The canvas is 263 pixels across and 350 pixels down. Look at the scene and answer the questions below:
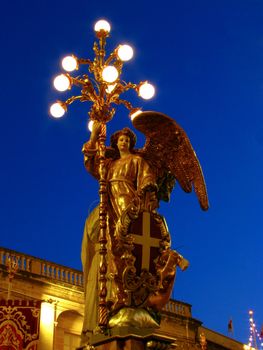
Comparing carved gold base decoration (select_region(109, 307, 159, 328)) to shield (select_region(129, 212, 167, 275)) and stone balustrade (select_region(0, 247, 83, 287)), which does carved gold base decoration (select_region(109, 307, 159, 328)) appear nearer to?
shield (select_region(129, 212, 167, 275))

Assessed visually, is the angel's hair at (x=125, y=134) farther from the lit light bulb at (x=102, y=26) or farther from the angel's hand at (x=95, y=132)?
the lit light bulb at (x=102, y=26)

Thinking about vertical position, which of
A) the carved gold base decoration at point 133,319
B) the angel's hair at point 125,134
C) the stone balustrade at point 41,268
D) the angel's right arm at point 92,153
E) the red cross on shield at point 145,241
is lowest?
the carved gold base decoration at point 133,319

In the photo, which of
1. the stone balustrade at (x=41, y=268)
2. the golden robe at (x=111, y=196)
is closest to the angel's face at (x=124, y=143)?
the golden robe at (x=111, y=196)

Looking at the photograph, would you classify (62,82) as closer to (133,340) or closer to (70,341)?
(133,340)

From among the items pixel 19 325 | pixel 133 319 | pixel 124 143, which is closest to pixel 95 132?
pixel 124 143

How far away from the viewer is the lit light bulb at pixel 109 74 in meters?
9.62

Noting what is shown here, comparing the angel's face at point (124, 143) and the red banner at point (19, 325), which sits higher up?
the angel's face at point (124, 143)

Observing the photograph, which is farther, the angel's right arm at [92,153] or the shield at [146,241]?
the angel's right arm at [92,153]

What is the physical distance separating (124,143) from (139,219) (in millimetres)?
1501

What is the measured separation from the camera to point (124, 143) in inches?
356

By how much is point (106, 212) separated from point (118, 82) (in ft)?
7.52

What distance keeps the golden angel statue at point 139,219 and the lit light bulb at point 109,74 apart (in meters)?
0.79

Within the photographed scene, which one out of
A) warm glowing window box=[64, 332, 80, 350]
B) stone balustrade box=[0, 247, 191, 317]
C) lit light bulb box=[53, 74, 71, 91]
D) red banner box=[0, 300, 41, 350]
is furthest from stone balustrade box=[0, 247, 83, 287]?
lit light bulb box=[53, 74, 71, 91]

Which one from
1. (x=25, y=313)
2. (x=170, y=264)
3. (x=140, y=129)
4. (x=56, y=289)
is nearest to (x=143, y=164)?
(x=140, y=129)
